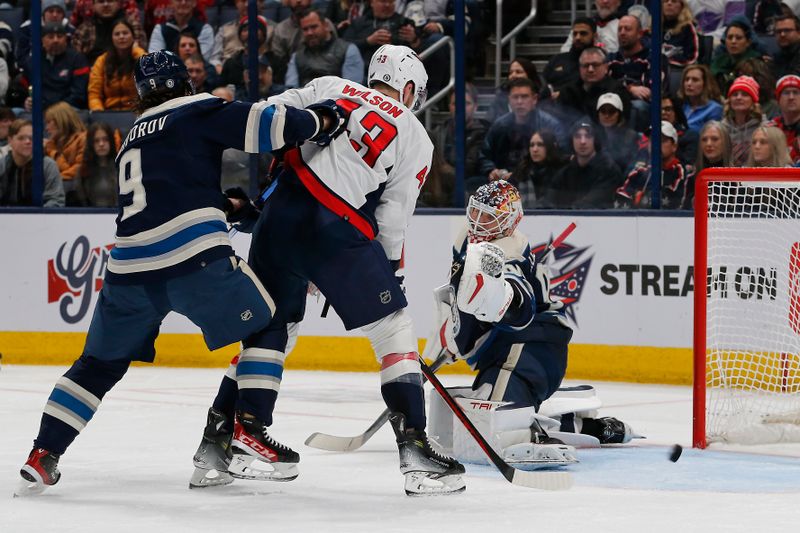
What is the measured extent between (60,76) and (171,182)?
4581mm

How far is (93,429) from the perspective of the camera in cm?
500

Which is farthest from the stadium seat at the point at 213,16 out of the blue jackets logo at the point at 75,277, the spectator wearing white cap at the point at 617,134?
the spectator wearing white cap at the point at 617,134

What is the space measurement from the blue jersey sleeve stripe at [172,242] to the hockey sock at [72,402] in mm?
294

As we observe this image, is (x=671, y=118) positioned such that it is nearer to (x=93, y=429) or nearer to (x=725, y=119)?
(x=725, y=119)

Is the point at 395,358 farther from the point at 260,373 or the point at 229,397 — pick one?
the point at 229,397

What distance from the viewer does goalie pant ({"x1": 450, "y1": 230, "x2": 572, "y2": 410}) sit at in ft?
14.0

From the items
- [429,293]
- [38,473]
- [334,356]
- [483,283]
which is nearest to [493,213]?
[483,283]

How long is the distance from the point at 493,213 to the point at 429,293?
9.51 ft

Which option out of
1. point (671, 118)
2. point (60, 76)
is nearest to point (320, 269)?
point (671, 118)

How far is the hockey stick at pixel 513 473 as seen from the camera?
12.1 feet

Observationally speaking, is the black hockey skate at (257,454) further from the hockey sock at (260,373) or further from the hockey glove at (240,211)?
the hockey glove at (240,211)

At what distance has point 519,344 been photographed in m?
4.36

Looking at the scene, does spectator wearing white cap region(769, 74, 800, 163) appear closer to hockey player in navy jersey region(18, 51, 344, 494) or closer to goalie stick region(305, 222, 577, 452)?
goalie stick region(305, 222, 577, 452)

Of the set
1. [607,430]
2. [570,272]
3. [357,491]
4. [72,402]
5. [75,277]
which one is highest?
[72,402]
